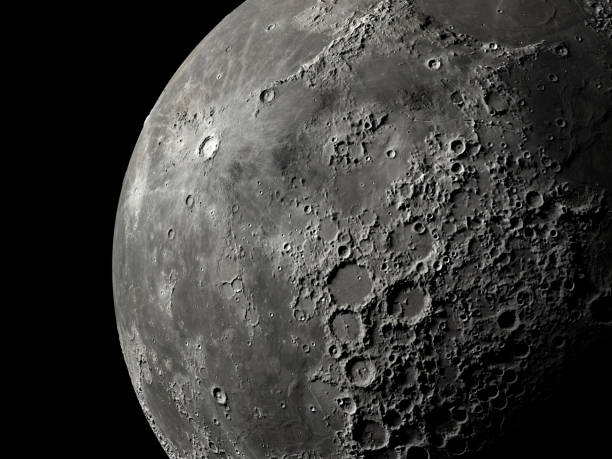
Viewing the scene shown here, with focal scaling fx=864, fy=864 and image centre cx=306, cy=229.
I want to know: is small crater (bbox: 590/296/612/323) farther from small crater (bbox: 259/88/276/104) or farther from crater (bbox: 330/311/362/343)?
small crater (bbox: 259/88/276/104)

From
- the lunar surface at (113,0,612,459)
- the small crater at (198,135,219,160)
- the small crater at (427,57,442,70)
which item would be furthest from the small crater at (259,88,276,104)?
the small crater at (427,57,442,70)

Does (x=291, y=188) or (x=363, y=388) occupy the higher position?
(x=291, y=188)

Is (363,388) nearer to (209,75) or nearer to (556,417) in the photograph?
(556,417)

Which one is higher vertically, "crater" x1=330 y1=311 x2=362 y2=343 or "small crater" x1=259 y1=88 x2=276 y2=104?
"small crater" x1=259 y1=88 x2=276 y2=104

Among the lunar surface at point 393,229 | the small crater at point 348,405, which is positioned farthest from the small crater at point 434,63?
the small crater at point 348,405

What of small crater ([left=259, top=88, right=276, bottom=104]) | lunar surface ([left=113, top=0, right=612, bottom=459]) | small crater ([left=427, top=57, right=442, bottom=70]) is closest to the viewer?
lunar surface ([left=113, top=0, right=612, bottom=459])

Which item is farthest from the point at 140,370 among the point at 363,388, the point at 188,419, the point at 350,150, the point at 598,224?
the point at 598,224

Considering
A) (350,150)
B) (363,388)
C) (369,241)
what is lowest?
(363,388)

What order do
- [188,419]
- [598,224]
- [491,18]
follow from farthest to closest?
[188,419], [491,18], [598,224]
